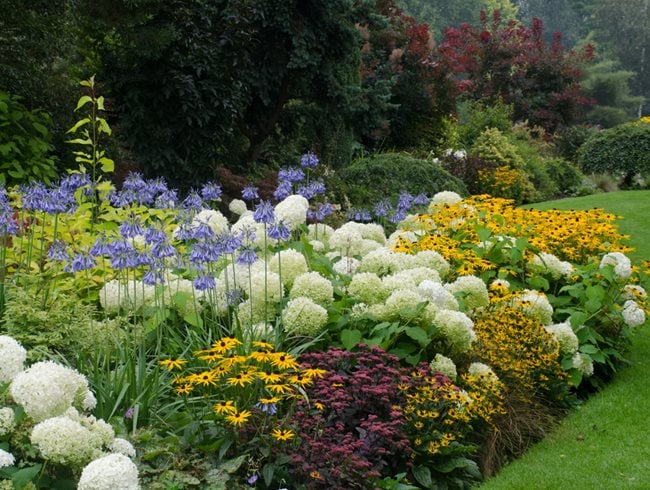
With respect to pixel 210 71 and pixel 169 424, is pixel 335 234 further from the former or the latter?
pixel 210 71

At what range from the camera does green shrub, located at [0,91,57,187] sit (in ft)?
27.1

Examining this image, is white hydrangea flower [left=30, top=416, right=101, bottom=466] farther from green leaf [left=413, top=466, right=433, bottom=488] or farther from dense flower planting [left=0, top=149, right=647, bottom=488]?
green leaf [left=413, top=466, right=433, bottom=488]

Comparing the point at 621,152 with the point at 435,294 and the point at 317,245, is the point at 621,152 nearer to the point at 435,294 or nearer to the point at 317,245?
the point at 317,245

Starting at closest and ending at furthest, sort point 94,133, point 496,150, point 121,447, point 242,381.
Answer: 1. point 121,447
2. point 242,381
3. point 94,133
4. point 496,150

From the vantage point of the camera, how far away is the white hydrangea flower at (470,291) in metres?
5.64

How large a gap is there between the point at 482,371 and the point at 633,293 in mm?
2144

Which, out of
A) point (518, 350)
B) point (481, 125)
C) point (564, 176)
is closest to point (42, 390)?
point (518, 350)

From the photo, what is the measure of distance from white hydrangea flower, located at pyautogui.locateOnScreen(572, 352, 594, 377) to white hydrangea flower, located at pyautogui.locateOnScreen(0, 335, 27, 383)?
12.6ft

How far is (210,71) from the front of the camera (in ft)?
33.2

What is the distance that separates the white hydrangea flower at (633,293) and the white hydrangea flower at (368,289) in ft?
7.94

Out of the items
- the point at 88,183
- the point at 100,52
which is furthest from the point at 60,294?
the point at 100,52

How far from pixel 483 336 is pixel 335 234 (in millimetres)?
1501

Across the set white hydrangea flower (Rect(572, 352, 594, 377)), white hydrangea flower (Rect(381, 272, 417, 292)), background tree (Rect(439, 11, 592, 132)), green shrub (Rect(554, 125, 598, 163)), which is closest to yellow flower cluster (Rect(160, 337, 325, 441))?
white hydrangea flower (Rect(381, 272, 417, 292))

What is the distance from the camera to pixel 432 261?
19.6 ft
